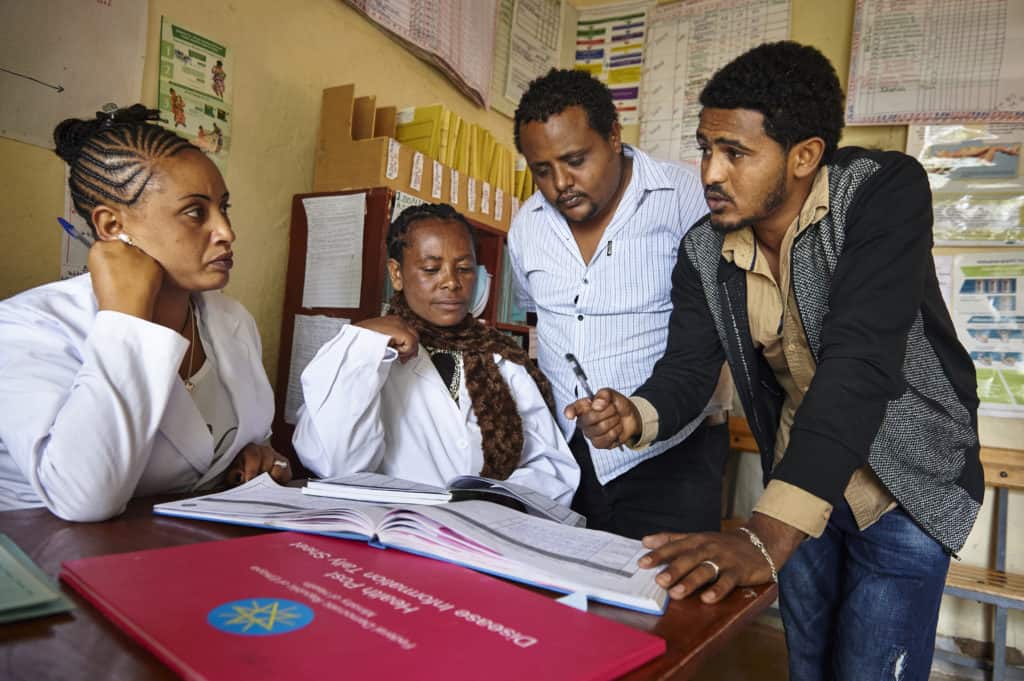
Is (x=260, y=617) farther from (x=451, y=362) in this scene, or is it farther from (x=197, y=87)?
(x=197, y=87)

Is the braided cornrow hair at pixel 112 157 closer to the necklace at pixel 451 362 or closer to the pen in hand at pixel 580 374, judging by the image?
the necklace at pixel 451 362

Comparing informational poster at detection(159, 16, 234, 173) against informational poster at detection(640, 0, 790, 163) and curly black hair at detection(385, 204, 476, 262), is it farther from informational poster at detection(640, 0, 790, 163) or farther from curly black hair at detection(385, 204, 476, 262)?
informational poster at detection(640, 0, 790, 163)

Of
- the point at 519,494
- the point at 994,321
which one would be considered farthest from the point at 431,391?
the point at 994,321

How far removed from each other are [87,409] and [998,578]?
9.72 feet

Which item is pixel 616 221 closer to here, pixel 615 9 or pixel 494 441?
pixel 494 441

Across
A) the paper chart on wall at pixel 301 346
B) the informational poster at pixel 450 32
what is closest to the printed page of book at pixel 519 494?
the paper chart on wall at pixel 301 346

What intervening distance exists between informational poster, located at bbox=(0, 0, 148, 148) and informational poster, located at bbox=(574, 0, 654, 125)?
2.45 meters

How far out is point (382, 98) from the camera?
8.72ft

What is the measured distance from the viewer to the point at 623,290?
4.98 feet

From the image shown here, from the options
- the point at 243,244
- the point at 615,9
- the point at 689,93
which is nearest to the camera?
the point at 243,244

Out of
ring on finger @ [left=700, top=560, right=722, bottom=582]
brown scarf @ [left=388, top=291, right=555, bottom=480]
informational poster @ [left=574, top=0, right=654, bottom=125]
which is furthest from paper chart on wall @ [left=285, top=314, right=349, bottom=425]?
informational poster @ [left=574, top=0, right=654, bottom=125]

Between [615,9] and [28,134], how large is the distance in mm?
3021

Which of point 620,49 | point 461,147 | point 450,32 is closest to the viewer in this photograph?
point 461,147

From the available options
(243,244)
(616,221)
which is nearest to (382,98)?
(243,244)
